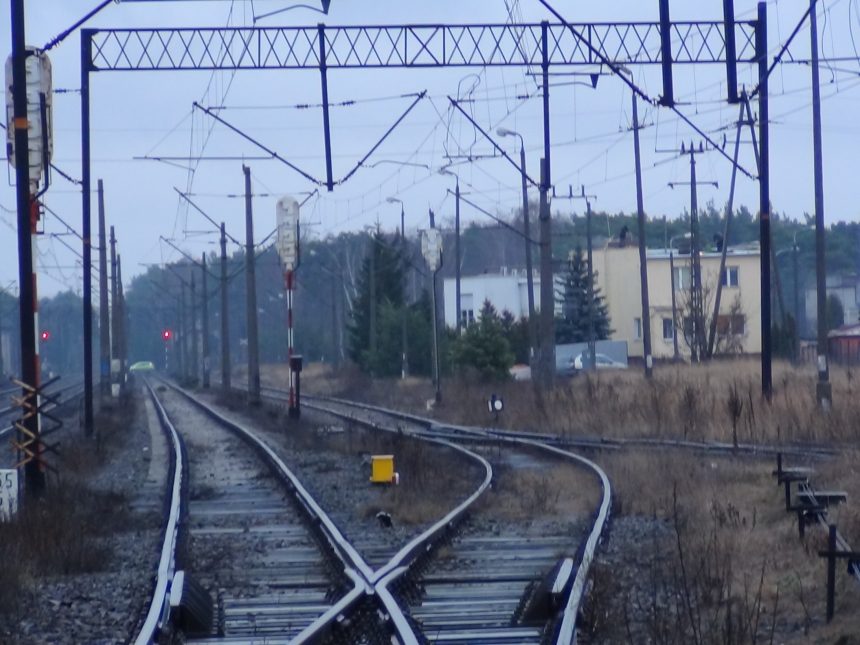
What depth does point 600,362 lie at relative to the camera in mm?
79375

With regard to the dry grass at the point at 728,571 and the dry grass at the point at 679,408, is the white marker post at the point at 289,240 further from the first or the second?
the dry grass at the point at 728,571

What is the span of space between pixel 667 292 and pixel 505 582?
80.8 meters

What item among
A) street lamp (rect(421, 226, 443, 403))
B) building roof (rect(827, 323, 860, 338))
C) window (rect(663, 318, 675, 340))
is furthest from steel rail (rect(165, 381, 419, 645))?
window (rect(663, 318, 675, 340))

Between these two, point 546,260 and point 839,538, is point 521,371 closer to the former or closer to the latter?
point 546,260

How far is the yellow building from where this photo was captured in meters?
85.4

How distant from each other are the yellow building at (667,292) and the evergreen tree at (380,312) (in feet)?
51.6

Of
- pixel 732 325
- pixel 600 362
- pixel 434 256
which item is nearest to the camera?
pixel 434 256

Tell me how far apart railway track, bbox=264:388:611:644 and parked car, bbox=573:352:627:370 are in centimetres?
5218

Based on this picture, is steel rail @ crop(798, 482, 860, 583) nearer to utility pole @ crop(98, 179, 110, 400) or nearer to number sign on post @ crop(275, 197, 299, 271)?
number sign on post @ crop(275, 197, 299, 271)

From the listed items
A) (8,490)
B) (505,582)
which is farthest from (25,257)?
(505,582)

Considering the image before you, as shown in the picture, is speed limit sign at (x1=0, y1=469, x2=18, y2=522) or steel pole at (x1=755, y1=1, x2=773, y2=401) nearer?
speed limit sign at (x1=0, y1=469, x2=18, y2=522)

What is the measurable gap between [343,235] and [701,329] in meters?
62.1

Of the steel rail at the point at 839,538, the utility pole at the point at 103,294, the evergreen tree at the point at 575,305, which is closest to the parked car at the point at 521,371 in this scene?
the evergreen tree at the point at 575,305

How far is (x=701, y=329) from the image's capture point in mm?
63812
